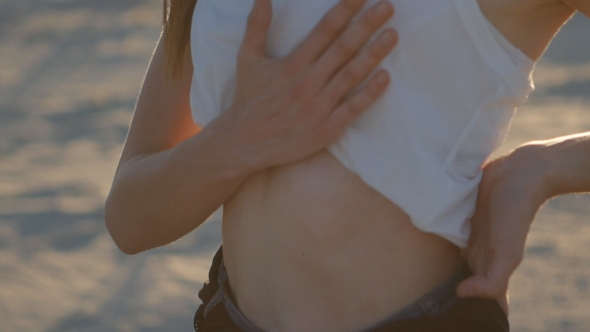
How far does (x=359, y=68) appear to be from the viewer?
1.22m

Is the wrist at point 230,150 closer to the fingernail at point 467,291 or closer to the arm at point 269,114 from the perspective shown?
the arm at point 269,114

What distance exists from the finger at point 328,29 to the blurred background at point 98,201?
203 centimetres

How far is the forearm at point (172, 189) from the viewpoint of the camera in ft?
4.25

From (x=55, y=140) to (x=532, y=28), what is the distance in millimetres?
3823

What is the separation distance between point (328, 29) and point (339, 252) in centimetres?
30

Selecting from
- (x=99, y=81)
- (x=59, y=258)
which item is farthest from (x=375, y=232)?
(x=99, y=81)

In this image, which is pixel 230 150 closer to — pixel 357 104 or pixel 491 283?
pixel 357 104

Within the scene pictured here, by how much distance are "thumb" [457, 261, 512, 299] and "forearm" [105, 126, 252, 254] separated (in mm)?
337

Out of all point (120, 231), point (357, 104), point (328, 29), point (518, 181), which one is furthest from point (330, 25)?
point (120, 231)

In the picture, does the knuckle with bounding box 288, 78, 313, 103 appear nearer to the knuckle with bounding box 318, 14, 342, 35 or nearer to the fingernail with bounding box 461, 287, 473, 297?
the knuckle with bounding box 318, 14, 342, 35

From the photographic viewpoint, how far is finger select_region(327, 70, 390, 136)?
1.20 m

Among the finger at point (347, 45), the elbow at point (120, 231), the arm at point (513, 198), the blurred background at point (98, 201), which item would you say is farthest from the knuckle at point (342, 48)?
the blurred background at point (98, 201)

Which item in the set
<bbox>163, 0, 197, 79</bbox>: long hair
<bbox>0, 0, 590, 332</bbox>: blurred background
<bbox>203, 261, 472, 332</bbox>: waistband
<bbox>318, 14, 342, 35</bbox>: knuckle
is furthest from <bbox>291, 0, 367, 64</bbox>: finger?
<bbox>0, 0, 590, 332</bbox>: blurred background

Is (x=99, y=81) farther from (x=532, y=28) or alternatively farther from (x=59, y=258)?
(x=532, y=28)
